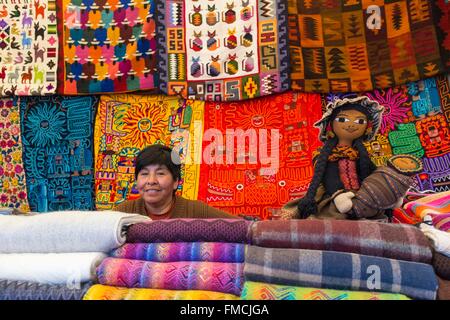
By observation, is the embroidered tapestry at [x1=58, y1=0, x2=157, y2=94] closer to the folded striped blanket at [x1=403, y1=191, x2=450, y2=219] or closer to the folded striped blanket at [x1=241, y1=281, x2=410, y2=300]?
the folded striped blanket at [x1=403, y1=191, x2=450, y2=219]

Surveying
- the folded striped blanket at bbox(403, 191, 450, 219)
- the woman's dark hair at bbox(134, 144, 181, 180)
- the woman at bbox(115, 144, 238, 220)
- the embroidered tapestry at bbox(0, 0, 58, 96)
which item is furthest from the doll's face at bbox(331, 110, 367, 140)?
the embroidered tapestry at bbox(0, 0, 58, 96)

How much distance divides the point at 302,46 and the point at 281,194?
2.79ft

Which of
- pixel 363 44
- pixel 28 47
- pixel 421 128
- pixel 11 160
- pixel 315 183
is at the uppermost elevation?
pixel 28 47

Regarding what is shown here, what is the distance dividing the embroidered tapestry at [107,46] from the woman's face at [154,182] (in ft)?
4.11

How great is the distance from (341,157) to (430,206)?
1.03 feet

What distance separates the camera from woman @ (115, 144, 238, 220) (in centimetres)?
128

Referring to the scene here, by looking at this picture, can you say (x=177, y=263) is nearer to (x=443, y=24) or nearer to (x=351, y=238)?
(x=351, y=238)

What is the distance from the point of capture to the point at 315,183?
1382 mm

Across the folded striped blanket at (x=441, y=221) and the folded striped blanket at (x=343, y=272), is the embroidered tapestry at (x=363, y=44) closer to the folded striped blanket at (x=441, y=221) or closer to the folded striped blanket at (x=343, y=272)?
the folded striped blanket at (x=441, y=221)

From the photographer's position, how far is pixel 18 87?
8.14 ft

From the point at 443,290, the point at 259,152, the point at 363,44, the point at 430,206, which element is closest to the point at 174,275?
the point at 443,290

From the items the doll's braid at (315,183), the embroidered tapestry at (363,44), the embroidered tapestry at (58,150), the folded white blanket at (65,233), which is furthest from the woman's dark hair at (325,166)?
the embroidered tapestry at (58,150)

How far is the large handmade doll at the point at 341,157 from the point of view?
1335 mm
